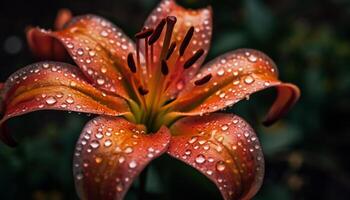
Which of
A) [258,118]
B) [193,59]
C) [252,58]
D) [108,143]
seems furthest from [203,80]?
[258,118]

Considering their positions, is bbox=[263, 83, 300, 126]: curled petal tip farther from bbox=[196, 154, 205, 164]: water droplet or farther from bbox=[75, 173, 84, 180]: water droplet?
bbox=[75, 173, 84, 180]: water droplet

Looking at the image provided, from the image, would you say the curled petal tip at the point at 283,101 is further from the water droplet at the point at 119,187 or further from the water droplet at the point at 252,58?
the water droplet at the point at 119,187

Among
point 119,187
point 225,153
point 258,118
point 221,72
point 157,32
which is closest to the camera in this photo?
point 119,187

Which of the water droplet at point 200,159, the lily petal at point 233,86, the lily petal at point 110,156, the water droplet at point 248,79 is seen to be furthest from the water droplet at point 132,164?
the water droplet at point 248,79

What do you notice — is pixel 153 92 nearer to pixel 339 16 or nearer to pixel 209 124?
pixel 209 124

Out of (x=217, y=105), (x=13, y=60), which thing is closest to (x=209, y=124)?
(x=217, y=105)

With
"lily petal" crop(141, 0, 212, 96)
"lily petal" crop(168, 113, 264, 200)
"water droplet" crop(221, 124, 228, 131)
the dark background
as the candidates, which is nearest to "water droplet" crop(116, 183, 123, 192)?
"lily petal" crop(168, 113, 264, 200)

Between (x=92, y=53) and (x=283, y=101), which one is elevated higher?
(x=92, y=53)

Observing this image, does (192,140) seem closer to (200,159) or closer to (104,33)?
(200,159)
